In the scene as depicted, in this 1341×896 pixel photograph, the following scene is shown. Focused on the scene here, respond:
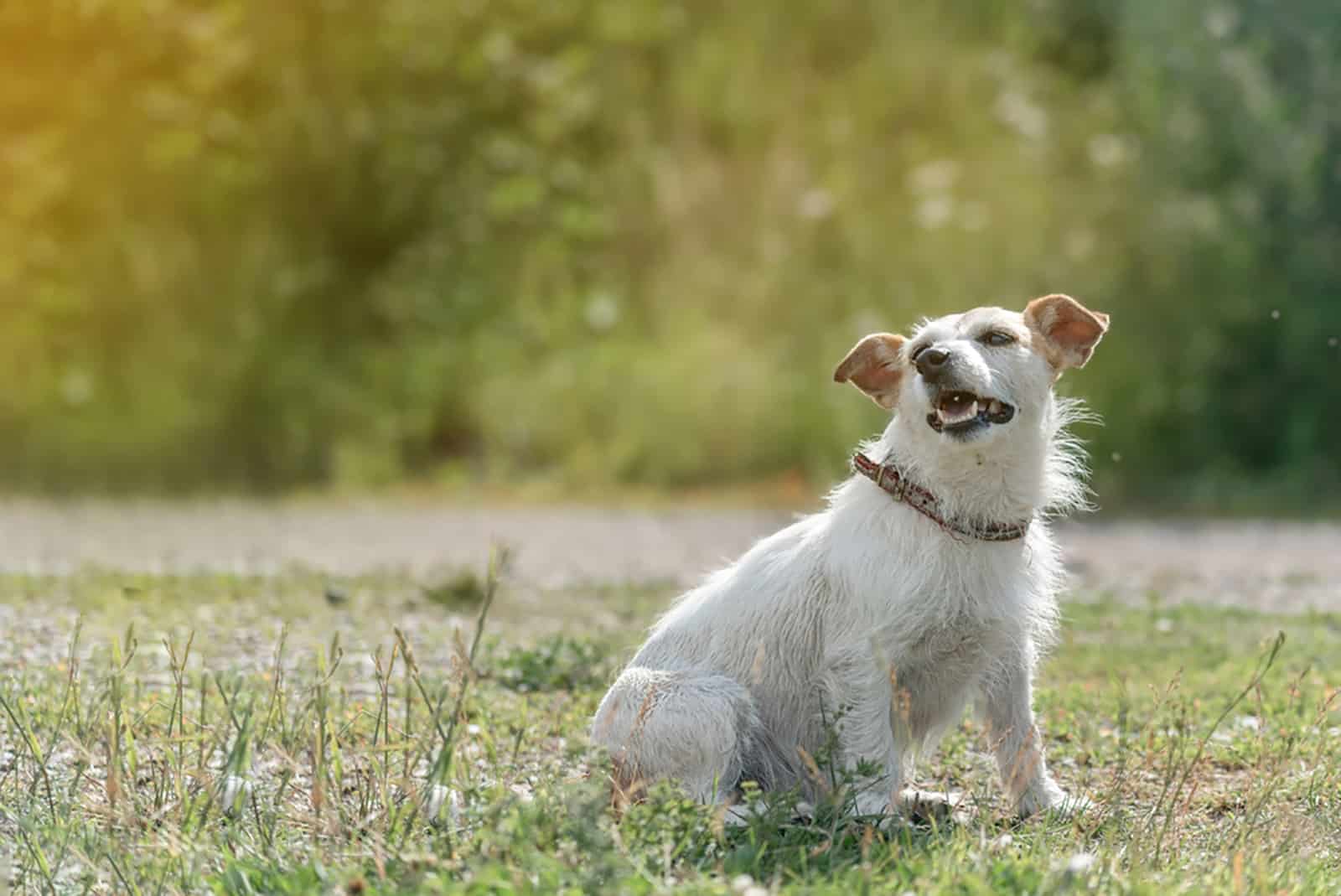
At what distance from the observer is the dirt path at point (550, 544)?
1129cm

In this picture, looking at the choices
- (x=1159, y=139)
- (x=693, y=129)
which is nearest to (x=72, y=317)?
(x=693, y=129)

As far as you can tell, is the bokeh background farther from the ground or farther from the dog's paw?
the dog's paw

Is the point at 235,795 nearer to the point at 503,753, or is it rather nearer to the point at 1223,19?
the point at 503,753

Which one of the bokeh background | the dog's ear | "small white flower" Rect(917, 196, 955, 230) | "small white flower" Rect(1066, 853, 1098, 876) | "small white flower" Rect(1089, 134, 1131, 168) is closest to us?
"small white flower" Rect(1066, 853, 1098, 876)

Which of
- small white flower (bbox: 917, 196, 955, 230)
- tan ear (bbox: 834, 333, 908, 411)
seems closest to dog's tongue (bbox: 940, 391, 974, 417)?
tan ear (bbox: 834, 333, 908, 411)

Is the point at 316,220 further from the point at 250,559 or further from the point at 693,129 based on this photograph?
the point at 250,559

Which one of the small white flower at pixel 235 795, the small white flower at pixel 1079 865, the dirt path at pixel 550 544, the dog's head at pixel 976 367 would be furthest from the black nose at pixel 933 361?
the dirt path at pixel 550 544

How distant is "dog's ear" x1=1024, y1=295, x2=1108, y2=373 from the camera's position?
555 centimetres

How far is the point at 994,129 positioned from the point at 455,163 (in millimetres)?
5782

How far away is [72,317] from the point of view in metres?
18.1

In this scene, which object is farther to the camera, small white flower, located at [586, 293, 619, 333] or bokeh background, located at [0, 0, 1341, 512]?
small white flower, located at [586, 293, 619, 333]

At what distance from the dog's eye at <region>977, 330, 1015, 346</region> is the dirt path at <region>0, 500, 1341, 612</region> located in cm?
538

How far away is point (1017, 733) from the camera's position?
560 cm

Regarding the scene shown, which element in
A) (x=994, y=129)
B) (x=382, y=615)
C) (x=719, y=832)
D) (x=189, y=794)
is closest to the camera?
(x=719, y=832)
